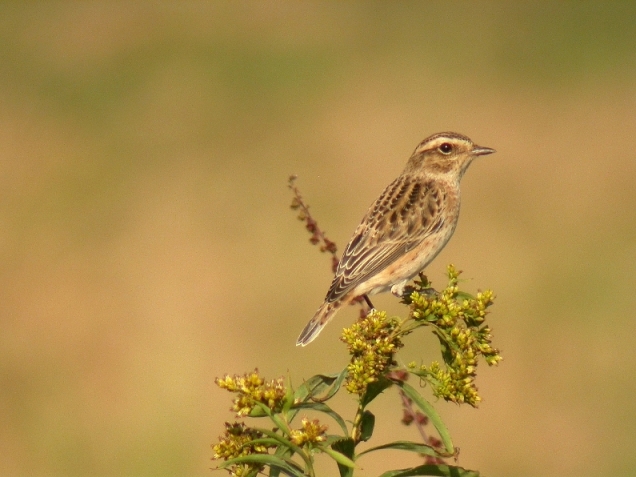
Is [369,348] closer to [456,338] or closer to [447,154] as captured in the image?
[456,338]

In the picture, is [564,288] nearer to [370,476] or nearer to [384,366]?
[370,476]

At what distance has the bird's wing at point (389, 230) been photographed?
633 centimetres

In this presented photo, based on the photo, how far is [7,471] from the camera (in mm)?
9875

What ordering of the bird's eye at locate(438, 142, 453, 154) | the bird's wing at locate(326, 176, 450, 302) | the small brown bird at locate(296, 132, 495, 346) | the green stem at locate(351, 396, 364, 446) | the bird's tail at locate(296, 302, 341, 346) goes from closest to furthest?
the green stem at locate(351, 396, 364, 446) < the bird's tail at locate(296, 302, 341, 346) < the small brown bird at locate(296, 132, 495, 346) < the bird's wing at locate(326, 176, 450, 302) < the bird's eye at locate(438, 142, 453, 154)

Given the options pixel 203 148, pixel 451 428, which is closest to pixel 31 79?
pixel 203 148

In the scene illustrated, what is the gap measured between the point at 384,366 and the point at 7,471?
313 inches

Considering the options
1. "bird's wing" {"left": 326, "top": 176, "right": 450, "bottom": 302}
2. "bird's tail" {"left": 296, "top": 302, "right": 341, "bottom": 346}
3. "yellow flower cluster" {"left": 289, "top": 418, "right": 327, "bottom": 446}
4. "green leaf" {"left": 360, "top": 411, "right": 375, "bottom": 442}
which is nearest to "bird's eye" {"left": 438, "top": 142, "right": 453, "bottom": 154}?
"bird's wing" {"left": 326, "top": 176, "right": 450, "bottom": 302}

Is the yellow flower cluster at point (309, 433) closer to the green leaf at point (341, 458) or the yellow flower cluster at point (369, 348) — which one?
the green leaf at point (341, 458)

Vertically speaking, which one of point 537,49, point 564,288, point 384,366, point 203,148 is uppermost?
point 537,49

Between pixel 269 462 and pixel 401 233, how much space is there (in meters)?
4.17

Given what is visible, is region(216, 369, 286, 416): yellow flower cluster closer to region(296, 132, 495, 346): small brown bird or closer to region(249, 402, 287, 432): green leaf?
region(249, 402, 287, 432): green leaf

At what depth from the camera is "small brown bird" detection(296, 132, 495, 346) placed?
6.21 metres

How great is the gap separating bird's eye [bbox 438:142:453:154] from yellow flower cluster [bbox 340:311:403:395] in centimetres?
465

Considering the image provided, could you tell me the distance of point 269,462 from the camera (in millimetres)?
2588
